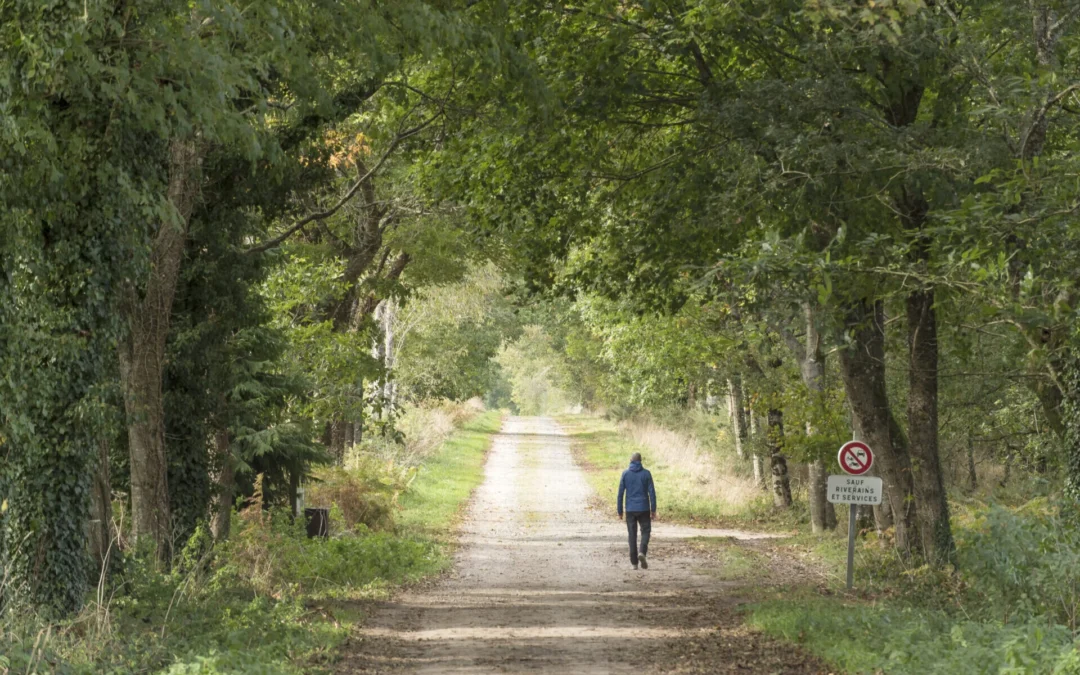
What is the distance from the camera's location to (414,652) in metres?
12.4

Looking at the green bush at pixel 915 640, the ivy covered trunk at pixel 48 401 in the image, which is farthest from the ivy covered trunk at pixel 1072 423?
the ivy covered trunk at pixel 48 401

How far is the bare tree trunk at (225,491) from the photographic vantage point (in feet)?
58.6

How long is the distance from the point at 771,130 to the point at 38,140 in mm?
7420

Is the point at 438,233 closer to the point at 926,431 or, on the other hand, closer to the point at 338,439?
the point at 338,439

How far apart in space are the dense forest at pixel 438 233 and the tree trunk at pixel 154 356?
39 millimetres

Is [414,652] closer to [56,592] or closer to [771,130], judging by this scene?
[56,592]

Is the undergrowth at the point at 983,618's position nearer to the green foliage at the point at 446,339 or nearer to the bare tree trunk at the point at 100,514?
the bare tree trunk at the point at 100,514

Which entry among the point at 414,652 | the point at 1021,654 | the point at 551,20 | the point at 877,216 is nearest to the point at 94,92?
the point at 414,652

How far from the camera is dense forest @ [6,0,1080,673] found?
9.95m

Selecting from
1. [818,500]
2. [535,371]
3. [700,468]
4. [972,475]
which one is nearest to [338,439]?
[818,500]

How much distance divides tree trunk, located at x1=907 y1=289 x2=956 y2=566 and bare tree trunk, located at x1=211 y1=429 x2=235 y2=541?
31.6 feet

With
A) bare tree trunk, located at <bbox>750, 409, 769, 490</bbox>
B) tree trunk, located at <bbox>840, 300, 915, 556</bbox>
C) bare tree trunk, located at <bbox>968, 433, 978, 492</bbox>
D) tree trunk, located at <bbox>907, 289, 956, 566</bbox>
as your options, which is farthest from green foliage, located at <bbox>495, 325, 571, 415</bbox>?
tree trunk, located at <bbox>907, 289, 956, 566</bbox>

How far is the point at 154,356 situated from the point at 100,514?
2774 mm

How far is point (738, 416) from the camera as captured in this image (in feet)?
116
